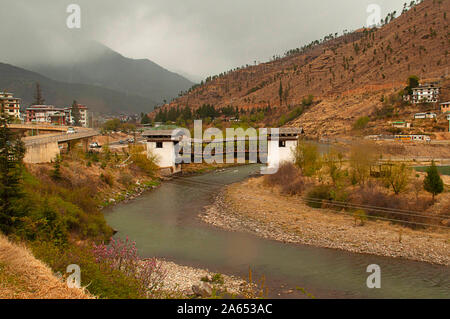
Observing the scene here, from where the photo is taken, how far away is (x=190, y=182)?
30.7 meters

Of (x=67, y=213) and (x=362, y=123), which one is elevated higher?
(x=362, y=123)

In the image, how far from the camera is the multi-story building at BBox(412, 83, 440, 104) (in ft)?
173

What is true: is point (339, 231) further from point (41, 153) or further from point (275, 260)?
point (41, 153)

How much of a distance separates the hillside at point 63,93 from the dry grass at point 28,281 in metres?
145

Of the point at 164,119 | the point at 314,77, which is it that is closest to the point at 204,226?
the point at 164,119

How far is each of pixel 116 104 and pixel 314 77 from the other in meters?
112

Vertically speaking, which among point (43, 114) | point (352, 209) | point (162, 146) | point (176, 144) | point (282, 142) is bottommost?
point (352, 209)

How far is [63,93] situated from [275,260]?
169m

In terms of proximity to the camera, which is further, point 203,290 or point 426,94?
point 426,94

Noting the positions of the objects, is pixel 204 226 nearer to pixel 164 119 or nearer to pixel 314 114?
pixel 314 114

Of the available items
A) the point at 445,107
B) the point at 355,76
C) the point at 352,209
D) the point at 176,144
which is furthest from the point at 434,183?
the point at 355,76

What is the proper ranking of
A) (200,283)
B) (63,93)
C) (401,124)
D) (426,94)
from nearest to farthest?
1. (200,283)
2. (401,124)
3. (426,94)
4. (63,93)

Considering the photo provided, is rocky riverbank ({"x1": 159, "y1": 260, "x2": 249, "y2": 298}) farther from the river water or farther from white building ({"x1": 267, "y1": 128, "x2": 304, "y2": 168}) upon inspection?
white building ({"x1": 267, "y1": 128, "x2": 304, "y2": 168})

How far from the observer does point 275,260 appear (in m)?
13.1
